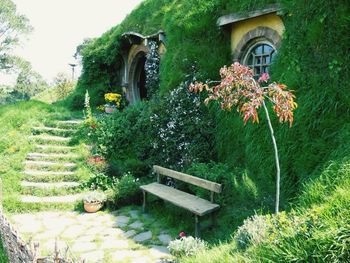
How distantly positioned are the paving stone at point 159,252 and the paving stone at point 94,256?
72 cm

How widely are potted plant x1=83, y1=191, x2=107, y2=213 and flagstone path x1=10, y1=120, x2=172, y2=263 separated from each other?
141 millimetres

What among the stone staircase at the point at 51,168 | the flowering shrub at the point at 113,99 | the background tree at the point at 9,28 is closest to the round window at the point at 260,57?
the stone staircase at the point at 51,168

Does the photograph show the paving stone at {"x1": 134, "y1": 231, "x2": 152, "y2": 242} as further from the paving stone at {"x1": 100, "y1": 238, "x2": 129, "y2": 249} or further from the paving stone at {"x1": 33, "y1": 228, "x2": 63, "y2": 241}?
the paving stone at {"x1": 33, "y1": 228, "x2": 63, "y2": 241}

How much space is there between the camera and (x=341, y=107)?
4680 mm

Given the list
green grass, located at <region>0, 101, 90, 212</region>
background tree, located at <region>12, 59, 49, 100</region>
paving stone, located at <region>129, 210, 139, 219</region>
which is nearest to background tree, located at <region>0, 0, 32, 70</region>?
background tree, located at <region>12, 59, 49, 100</region>

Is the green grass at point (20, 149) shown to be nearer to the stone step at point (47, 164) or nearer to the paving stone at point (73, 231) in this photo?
the stone step at point (47, 164)

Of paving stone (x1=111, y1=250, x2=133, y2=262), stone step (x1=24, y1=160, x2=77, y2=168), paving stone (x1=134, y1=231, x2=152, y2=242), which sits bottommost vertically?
paving stone (x1=134, y1=231, x2=152, y2=242)

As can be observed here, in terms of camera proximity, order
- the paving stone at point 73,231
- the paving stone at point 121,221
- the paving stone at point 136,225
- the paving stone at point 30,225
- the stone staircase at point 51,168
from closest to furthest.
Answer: the paving stone at point 73,231 → the paving stone at point 30,225 → the paving stone at point 136,225 → the paving stone at point 121,221 → the stone staircase at point 51,168

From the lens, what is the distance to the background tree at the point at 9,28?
103ft

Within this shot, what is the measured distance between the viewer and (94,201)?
22.1ft

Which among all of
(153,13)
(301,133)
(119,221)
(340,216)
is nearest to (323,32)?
(301,133)

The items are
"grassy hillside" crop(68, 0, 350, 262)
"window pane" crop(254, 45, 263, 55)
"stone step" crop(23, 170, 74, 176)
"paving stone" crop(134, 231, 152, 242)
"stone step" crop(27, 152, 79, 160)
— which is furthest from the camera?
"stone step" crop(27, 152, 79, 160)

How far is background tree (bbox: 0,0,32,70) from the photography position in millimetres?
31342

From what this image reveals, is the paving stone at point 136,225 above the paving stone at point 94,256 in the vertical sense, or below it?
below
